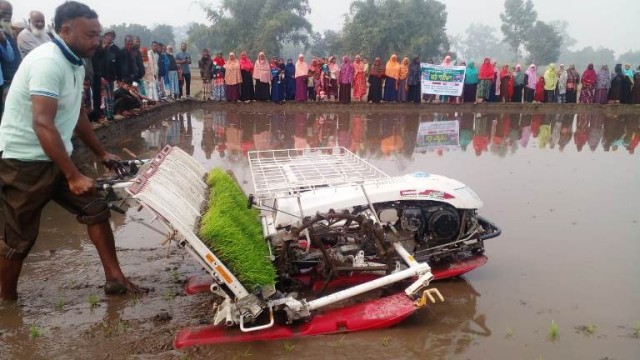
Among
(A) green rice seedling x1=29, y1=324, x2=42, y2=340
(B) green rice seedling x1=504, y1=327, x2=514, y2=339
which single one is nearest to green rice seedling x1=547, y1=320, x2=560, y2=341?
(B) green rice seedling x1=504, y1=327, x2=514, y2=339

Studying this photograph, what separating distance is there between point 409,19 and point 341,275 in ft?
142

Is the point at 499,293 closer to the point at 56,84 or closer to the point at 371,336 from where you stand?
the point at 371,336

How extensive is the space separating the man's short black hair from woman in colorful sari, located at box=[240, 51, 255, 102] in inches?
605

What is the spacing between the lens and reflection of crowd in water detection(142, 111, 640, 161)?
430 inches

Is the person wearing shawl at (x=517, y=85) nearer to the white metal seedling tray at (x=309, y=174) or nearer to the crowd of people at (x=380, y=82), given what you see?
the crowd of people at (x=380, y=82)

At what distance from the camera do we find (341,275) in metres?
4.23

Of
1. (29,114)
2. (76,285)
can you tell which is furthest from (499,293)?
(29,114)

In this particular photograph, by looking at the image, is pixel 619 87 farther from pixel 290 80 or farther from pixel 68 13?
pixel 68 13

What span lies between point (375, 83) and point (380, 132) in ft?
22.2

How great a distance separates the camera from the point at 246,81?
1881 centimetres

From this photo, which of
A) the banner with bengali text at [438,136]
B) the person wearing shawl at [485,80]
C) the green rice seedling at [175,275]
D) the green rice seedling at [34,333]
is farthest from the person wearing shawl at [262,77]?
the green rice seedling at [34,333]

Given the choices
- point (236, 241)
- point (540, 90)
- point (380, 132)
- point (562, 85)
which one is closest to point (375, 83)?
point (380, 132)

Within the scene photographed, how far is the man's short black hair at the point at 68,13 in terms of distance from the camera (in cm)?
346

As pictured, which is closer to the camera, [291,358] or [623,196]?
[291,358]
